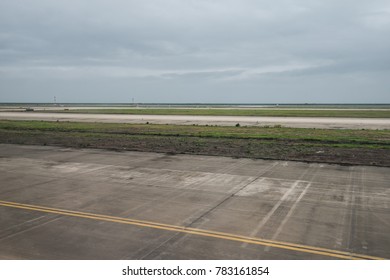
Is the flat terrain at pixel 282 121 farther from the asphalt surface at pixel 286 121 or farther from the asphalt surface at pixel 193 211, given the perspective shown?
the asphalt surface at pixel 193 211

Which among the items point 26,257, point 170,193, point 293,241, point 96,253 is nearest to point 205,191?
point 170,193

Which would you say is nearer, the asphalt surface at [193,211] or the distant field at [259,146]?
the asphalt surface at [193,211]

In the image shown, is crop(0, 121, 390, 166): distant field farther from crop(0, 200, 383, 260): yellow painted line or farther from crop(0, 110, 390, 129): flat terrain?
crop(0, 110, 390, 129): flat terrain

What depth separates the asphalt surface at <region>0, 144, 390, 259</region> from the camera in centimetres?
902

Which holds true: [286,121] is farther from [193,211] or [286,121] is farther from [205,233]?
[205,233]

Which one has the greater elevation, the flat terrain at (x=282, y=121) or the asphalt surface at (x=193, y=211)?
the flat terrain at (x=282, y=121)

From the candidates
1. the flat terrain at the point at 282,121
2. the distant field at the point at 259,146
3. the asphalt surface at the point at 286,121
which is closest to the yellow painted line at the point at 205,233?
the distant field at the point at 259,146

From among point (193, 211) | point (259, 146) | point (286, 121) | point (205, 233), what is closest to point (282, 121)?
point (286, 121)

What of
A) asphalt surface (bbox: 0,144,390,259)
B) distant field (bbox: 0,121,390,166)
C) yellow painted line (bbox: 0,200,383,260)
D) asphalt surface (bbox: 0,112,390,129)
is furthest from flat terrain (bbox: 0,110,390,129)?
yellow painted line (bbox: 0,200,383,260)

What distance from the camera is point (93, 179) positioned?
17.2 metres

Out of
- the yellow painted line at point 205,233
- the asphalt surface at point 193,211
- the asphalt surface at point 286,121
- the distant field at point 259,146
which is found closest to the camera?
the yellow painted line at point 205,233

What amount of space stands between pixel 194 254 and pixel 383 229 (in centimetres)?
618

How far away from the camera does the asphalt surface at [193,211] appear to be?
902cm

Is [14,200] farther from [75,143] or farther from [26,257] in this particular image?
[75,143]
